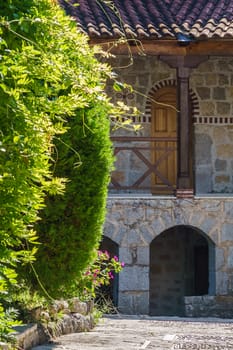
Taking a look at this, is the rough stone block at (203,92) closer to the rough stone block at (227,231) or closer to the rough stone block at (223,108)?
the rough stone block at (223,108)

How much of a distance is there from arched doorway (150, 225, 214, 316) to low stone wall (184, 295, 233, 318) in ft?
9.06

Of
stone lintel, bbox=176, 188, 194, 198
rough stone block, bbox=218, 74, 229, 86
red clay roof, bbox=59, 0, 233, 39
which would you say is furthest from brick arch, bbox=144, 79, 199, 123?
stone lintel, bbox=176, 188, 194, 198

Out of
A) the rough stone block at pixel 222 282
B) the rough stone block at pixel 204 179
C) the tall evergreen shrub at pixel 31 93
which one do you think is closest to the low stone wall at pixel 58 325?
the tall evergreen shrub at pixel 31 93

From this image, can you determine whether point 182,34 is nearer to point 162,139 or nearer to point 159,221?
point 162,139

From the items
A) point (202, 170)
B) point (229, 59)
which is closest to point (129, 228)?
point (202, 170)

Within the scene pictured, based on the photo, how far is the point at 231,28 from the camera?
49.2 ft

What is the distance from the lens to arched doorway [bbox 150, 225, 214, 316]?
16703mm

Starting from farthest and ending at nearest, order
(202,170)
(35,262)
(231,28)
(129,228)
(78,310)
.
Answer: (202,170) < (231,28) < (129,228) < (78,310) < (35,262)

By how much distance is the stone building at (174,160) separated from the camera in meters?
14.0


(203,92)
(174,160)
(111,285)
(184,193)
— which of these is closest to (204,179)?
(174,160)

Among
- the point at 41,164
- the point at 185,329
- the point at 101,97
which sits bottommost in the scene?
the point at 185,329

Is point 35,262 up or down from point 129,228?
down

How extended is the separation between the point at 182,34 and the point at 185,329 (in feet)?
20.4

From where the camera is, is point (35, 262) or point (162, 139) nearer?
point (35, 262)
